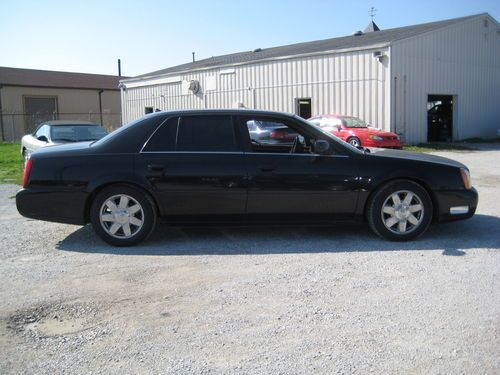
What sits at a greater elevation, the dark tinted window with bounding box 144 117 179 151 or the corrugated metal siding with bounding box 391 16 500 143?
the corrugated metal siding with bounding box 391 16 500 143

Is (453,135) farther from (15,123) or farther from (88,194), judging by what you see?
(15,123)

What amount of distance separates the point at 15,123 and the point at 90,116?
5.34m

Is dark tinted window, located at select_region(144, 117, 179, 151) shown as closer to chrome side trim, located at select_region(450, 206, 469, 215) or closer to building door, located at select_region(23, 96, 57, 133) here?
chrome side trim, located at select_region(450, 206, 469, 215)

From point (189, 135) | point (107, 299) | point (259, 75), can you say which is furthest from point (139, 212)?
point (259, 75)

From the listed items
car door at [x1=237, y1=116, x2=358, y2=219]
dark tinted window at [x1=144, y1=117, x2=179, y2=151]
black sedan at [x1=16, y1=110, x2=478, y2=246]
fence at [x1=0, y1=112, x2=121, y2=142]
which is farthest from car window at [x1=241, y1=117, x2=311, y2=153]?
fence at [x1=0, y1=112, x2=121, y2=142]

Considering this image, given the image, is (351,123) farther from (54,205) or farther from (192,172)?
(54,205)

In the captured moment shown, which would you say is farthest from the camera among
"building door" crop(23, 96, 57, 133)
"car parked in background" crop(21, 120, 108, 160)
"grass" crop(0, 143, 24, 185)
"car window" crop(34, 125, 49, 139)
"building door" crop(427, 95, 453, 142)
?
"building door" crop(23, 96, 57, 133)

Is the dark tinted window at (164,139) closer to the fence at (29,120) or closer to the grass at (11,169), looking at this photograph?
the grass at (11,169)

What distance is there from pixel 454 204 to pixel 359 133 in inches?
460

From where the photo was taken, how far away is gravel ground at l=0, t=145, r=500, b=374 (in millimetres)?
3123

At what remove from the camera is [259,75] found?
80.4 feet

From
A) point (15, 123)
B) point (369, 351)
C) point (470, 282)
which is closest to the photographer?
point (369, 351)

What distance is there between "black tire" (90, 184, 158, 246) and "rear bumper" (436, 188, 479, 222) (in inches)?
126

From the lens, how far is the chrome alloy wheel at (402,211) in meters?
5.73
